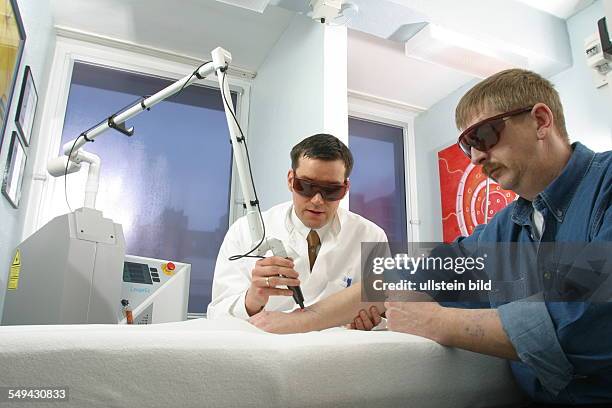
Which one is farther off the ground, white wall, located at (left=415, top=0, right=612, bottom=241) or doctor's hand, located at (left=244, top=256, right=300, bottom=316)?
white wall, located at (left=415, top=0, right=612, bottom=241)

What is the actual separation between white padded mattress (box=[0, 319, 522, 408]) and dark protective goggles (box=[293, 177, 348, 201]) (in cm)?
84

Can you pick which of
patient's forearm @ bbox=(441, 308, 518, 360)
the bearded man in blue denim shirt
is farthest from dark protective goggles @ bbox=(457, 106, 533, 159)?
patient's forearm @ bbox=(441, 308, 518, 360)

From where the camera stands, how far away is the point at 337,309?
1.15 m

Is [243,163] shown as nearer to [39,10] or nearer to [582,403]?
[582,403]

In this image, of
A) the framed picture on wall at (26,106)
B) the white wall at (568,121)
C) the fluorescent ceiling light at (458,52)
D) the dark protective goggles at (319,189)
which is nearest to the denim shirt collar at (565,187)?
the dark protective goggles at (319,189)

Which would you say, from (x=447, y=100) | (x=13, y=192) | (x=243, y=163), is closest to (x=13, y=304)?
(x=13, y=192)

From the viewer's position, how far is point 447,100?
371 centimetres

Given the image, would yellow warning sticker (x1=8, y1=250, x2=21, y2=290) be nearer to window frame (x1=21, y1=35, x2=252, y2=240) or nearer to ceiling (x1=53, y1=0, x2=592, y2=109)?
window frame (x1=21, y1=35, x2=252, y2=240)

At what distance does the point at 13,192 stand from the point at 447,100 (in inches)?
128

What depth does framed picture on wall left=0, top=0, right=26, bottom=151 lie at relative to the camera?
1565mm

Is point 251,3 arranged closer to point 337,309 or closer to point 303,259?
point 303,259

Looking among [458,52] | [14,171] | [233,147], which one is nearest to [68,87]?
[14,171]

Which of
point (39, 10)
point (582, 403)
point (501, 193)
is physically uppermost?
point (39, 10)

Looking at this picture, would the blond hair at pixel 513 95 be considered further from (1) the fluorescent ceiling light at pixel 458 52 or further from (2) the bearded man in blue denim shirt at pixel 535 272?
(1) the fluorescent ceiling light at pixel 458 52
